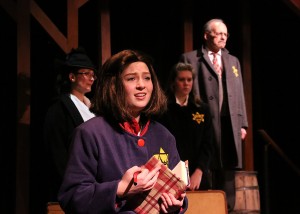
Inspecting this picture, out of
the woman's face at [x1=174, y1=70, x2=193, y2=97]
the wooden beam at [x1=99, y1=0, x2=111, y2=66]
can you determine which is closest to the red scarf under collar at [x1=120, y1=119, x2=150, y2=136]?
the woman's face at [x1=174, y1=70, x2=193, y2=97]

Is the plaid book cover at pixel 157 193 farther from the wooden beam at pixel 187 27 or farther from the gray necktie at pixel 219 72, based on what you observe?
the wooden beam at pixel 187 27

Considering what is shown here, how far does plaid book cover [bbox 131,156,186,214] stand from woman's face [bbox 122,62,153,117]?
327mm

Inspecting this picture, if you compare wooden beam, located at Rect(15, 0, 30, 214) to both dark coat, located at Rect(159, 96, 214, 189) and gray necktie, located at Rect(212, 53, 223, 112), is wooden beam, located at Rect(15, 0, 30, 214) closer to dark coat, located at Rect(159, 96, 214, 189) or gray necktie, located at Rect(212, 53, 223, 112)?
dark coat, located at Rect(159, 96, 214, 189)

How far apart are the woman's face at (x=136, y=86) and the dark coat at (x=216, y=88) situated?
8.72 feet

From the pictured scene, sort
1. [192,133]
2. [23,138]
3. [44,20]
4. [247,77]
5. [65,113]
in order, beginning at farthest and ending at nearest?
[247,77]
[44,20]
[23,138]
[192,133]
[65,113]

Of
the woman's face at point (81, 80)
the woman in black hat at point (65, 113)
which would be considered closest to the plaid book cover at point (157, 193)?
the woman in black hat at point (65, 113)

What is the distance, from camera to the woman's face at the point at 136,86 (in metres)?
2.40

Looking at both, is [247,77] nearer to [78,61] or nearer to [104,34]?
[104,34]

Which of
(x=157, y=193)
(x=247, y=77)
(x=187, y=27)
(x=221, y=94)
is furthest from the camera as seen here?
(x=247, y=77)

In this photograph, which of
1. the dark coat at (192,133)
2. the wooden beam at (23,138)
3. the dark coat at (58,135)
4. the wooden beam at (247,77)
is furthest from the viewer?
the wooden beam at (247,77)

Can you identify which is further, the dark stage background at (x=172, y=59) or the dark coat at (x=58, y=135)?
the dark stage background at (x=172, y=59)

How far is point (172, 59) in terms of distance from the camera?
259 inches

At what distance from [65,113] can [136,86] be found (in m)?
1.56

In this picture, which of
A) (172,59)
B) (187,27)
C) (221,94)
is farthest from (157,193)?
(172,59)
